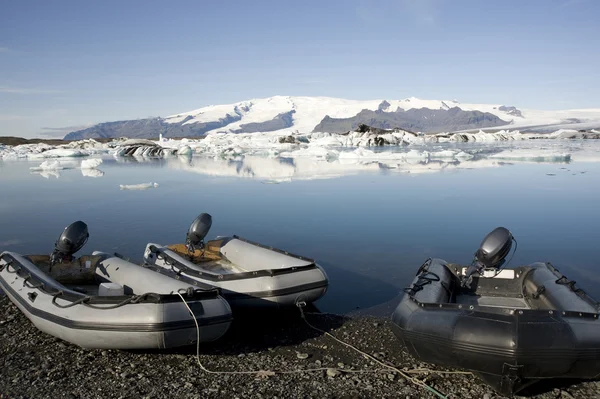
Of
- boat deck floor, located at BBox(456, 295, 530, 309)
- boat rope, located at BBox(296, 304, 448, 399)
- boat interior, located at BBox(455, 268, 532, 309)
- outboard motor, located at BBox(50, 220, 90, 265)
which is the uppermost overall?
outboard motor, located at BBox(50, 220, 90, 265)

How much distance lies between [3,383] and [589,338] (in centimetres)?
449

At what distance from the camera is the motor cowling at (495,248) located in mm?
4980

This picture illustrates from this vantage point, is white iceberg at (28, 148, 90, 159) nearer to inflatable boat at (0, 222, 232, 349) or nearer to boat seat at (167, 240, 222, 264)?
boat seat at (167, 240, 222, 264)

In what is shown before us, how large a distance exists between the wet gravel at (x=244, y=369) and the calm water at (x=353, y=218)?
0.92 meters

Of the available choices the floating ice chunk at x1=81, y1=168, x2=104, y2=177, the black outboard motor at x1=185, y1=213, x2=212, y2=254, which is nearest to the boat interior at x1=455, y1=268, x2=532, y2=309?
the black outboard motor at x1=185, y1=213, x2=212, y2=254

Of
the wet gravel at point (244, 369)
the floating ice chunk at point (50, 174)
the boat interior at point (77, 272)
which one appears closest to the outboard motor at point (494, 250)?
the wet gravel at point (244, 369)

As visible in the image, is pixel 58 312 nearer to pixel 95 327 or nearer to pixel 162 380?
pixel 95 327

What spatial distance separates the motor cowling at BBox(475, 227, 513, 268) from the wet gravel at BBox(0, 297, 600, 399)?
129 centimetres

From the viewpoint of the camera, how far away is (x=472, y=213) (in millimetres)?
10781

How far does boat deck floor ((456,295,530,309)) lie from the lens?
4.89 metres

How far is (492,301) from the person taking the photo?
16.4 ft

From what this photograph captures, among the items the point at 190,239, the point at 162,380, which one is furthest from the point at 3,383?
the point at 190,239

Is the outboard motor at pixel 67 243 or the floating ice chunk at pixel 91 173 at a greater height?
the outboard motor at pixel 67 243

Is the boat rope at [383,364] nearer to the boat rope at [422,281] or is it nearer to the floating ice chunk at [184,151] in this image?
the boat rope at [422,281]
